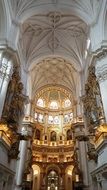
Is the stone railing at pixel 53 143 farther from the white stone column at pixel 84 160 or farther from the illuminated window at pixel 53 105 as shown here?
the white stone column at pixel 84 160

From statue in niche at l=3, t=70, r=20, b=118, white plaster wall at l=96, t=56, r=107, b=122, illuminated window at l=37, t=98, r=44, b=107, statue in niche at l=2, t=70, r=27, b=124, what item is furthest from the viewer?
illuminated window at l=37, t=98, r=44, b=107

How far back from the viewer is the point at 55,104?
32.9m

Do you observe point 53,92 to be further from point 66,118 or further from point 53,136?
point 53,136

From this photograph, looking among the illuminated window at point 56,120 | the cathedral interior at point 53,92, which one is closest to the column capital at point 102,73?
the cathedral interior at point 53,92

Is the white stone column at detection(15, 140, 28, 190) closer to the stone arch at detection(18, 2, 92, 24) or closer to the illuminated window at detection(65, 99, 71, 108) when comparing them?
the illuminated window at detection(65, 99, 71, 108)

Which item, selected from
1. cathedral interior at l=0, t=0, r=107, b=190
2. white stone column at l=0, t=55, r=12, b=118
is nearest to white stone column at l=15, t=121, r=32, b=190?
cathedral interior at l=0, t=0, r=107, b=190

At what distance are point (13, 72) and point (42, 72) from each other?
40.5ft

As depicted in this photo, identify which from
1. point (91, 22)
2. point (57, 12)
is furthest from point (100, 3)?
point (57, 12)

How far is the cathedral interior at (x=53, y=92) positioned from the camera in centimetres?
1334

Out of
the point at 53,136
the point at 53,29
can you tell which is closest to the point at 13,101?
the point at 53,29

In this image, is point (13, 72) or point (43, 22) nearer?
point (13, 72)

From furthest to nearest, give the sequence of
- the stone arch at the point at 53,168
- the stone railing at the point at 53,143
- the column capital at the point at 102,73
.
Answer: the stone railing at the point at 53,143, the stone arch at the point at 53,168, the column capital at the point at 102,73

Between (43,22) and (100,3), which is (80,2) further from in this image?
(43,22)

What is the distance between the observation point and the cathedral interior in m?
13.3
